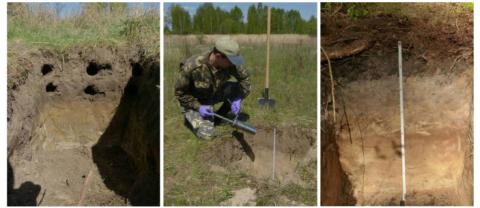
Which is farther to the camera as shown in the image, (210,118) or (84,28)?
(84,28)

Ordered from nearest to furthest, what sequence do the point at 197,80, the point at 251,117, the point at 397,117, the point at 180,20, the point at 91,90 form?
the point at 180,20
the point at 197,80
the point at 397,117
the point at 251,117
the point at 91,90

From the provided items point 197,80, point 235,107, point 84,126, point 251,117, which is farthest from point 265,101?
point 84,126

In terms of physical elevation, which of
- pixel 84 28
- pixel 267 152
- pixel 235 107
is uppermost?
pixel 84 28

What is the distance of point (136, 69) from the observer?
404 cm

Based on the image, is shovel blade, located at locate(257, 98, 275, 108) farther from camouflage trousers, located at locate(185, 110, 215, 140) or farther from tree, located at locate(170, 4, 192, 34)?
tree, located at locate(170, 4, 192, 34)

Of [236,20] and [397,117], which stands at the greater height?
[236,20]

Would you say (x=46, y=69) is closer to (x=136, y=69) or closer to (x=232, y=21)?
(x=136, y=69)

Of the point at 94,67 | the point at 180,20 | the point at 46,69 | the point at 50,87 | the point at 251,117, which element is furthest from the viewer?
the point at 94,67

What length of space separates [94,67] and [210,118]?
1.70 metres

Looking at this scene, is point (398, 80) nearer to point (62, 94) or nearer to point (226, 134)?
point (226, 134)

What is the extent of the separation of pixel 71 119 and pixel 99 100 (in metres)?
0.40

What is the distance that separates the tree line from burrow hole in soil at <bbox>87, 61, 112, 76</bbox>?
4.32ft

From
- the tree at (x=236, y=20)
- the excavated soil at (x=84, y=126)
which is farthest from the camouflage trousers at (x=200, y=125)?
the tree at (x=236, y=20)

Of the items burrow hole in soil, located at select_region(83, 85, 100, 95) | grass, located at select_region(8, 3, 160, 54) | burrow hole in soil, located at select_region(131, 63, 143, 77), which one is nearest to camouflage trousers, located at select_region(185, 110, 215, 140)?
grass, located at select_region(8, 3, 160, 54)
